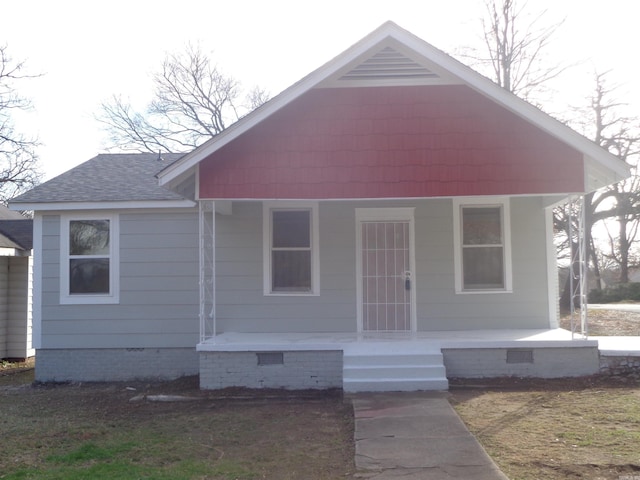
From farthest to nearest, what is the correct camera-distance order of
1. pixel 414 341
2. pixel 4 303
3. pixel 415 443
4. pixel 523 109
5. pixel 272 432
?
pixel 4 303 < pixel 414 341 < pixel 523 109 < pixel 272 432 < pixel 415 443

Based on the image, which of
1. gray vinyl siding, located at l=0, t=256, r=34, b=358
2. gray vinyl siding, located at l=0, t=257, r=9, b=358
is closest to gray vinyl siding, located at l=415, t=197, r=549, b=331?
gray vinyl siding, located at l=0, t=256, r=34, b=358

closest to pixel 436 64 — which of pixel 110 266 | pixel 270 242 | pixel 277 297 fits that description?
pixel 270 242

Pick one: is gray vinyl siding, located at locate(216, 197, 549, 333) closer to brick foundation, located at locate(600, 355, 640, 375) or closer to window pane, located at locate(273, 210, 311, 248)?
window pane, located at locate(273, 210, 311, 248)

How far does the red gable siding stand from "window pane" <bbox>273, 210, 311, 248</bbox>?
181cm

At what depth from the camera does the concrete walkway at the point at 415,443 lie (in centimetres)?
585

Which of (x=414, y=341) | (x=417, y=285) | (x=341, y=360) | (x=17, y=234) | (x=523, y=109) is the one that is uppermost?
(x=523, y=109)

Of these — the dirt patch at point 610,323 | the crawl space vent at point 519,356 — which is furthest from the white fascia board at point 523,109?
the dirt patch at point 610,323

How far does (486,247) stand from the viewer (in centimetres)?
1163

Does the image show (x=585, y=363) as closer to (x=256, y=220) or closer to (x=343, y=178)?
(x=343, y=178)

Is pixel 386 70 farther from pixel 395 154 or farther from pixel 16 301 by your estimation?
pixel 16 301

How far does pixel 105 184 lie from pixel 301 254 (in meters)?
4.00

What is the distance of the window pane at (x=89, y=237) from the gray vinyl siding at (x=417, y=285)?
223cm

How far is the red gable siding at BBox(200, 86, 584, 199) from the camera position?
9875 mm

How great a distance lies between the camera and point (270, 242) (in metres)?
11.6
